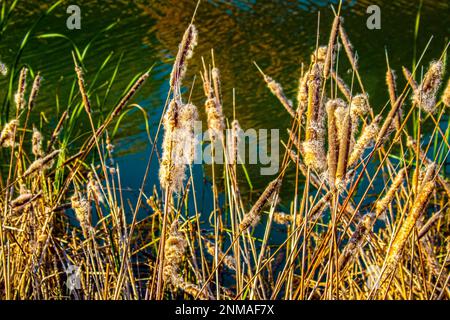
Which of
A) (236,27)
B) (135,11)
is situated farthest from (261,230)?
(135,11)

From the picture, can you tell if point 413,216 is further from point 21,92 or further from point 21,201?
point 21,92

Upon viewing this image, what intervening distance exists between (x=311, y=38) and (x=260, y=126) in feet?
10.7

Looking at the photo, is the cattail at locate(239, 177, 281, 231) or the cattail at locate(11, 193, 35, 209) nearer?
the cattail at locate(239, 177, 281, 231)

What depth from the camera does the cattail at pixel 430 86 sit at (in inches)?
66.2

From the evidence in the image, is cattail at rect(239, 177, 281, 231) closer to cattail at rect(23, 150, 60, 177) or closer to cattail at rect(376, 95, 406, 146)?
cattail at rect(376, 95, 406, 146)

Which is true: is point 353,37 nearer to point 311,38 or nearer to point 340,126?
point 311,38

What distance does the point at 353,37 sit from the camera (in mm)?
8984

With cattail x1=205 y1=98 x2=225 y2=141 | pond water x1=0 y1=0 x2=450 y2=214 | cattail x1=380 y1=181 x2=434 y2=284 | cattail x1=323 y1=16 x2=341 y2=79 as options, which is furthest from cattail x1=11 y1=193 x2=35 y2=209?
pond water x1=0 y1=0 x2=450 y2=214

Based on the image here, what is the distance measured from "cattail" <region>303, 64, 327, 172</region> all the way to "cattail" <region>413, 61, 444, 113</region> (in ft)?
0.89

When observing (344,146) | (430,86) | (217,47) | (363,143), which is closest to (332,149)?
(344,146)

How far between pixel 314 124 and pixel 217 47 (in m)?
7.22

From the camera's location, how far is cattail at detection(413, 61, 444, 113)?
168 centimetres

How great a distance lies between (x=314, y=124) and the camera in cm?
155

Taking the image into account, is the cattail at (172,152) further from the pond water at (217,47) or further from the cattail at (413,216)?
the pond water at (217,47)
